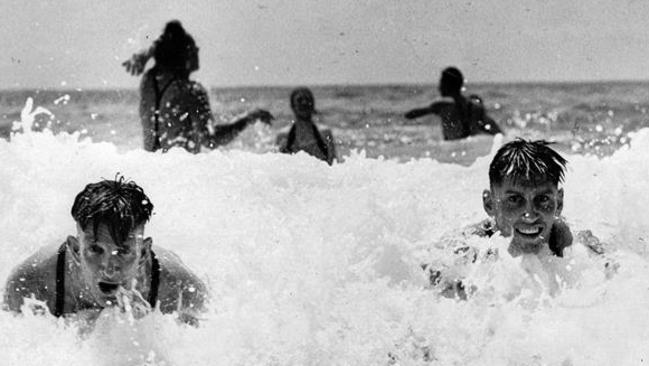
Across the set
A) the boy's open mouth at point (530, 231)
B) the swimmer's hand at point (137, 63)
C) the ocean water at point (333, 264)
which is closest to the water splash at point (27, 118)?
the ocean water at point (333, 264)

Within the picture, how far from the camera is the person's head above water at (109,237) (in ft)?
17.5

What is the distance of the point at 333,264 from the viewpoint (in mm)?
6461

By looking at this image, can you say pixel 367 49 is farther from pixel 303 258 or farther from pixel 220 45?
pixel 303 258

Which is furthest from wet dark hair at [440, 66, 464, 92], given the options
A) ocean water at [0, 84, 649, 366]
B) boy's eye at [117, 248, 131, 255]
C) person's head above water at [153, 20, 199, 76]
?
boy's eye at [117, 248, 131, 255]

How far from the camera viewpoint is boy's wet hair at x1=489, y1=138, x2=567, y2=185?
5.87m

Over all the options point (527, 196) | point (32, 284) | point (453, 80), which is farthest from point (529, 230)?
point (453, 80)

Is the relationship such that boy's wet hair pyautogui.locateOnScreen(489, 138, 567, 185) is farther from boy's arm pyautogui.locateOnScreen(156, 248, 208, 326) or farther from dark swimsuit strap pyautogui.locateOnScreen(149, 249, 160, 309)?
dark swimsuit strap pyautogui.locateOnScreen(149, 249, 160, 309)

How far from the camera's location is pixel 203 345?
5.54 metres

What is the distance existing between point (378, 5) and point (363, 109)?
269 inches

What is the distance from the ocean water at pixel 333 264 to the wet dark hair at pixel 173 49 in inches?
24.9

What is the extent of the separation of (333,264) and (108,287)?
Result: 137 cm

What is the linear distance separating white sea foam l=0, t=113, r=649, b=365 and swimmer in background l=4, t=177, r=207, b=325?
0.30 ft

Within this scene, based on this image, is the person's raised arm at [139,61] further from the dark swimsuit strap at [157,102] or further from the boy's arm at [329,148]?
the boy's arm at [329,148]

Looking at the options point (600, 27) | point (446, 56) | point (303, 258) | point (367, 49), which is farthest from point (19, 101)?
point (303, 258)
